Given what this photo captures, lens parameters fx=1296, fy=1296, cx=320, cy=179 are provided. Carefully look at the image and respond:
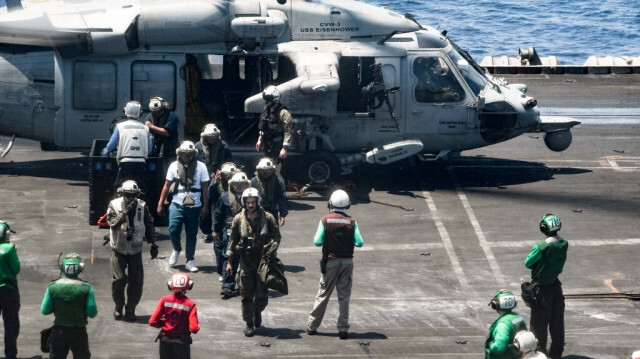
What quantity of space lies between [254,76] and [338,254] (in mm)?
8050

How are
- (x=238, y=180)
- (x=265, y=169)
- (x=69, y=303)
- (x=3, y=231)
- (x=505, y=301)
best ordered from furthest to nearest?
(x=265, y=169) < (x=238, y=180) < (x=3, y=231) < (x=69, y=303) < (x=505, y=301)

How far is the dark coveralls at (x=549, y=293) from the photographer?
14.9 m

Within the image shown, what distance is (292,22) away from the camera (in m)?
22.7

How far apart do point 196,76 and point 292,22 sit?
1931mm

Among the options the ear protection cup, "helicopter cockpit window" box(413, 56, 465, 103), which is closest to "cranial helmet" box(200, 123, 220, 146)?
"helicopter cockpit window" box(413, 56, 465, 103)

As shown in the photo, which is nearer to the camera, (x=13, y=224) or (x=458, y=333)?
(x=458, y=333)

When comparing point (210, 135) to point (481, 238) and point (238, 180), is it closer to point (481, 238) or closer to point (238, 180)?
point (238, 180)

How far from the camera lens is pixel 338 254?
1544cm

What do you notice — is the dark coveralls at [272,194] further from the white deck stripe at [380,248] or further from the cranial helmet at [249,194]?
the white deck stripe at [380,248]

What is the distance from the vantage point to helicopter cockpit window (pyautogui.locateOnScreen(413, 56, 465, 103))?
2283cm

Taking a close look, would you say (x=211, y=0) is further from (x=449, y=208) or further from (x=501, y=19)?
(x=501, y=19)

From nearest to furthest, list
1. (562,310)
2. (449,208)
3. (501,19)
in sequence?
(562,310) → (449,208) → (501,19)

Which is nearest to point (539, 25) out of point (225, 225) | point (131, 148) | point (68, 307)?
point (131, 148)

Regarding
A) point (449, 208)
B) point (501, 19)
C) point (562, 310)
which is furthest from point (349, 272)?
point (501, 19)
